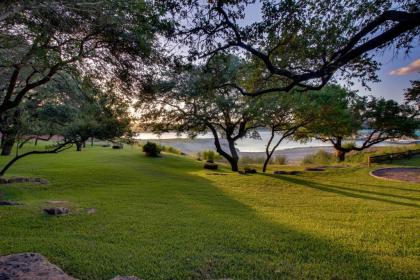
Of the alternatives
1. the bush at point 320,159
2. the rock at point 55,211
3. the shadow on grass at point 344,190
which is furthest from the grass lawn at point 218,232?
the bush at point 320,159

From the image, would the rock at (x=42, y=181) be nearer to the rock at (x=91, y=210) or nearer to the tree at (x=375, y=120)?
the rock at (x=91, y=210)

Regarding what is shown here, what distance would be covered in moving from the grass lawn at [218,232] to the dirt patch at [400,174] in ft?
10.5

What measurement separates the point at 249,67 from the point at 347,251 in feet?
15.1

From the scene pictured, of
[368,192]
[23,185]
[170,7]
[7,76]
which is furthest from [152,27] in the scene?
[368,192]

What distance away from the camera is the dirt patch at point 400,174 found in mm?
14123

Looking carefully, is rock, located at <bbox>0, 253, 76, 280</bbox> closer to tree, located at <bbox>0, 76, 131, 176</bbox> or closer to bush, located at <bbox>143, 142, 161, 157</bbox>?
tree, located at <bbox>0, 76, 131, 176</bbox>

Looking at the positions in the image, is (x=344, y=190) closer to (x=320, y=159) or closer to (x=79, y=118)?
(x=79, y=118)

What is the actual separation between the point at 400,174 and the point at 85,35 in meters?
16.3

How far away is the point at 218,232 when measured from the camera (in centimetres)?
558

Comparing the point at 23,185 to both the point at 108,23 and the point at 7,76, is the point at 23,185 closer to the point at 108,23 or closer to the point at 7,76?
the point at 7,76

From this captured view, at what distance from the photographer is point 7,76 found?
28.5 feet

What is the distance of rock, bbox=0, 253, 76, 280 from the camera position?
308 cm

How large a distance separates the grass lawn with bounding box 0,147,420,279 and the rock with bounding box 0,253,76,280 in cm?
42

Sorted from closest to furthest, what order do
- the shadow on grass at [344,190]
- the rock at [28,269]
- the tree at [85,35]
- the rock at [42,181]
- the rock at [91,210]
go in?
the rock at [28,269]
the tree at [85,35]
the rock at [91,210]
the shadow on grass at [344,190]
the rock at [42,181]
